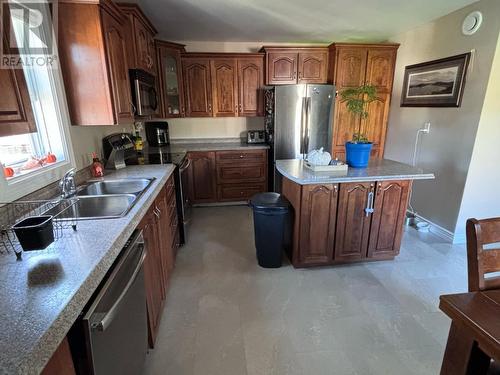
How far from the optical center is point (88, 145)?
86.0 inches

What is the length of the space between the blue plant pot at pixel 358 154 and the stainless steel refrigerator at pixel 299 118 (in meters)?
1.37

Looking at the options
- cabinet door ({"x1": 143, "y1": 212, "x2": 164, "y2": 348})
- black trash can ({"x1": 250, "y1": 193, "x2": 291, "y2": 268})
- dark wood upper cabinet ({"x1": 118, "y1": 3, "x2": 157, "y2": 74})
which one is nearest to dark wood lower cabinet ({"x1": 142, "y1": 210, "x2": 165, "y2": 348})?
cabinet door ({"x1": 143, "y1": 212, "x2": 164, "y2": 348})

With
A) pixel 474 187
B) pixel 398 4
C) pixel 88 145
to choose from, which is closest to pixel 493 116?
pixel 474 187

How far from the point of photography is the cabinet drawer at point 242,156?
382cm

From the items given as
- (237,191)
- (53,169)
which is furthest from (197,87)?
(53,169)

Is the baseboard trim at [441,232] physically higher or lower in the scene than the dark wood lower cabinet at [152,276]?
lower

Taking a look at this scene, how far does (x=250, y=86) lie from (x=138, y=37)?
1732mm

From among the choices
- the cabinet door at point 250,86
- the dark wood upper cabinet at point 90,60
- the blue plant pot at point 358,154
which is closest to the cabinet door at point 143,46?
the dark wood upper cabinet at point 90,60

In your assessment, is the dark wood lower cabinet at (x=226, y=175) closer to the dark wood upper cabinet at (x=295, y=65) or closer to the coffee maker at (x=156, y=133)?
the coffee maker at (x=156, y=133)

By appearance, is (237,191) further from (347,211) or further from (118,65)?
(118,65)

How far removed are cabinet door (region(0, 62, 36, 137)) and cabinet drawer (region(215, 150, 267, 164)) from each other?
104 inches

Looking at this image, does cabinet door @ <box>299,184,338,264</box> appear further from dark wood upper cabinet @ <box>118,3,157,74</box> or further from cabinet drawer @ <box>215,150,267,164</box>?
dark wood upper cabinet @ <box>118,3,157,74</box>

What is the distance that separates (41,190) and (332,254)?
88.3 inches

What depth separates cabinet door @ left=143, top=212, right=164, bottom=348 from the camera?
1520mm
